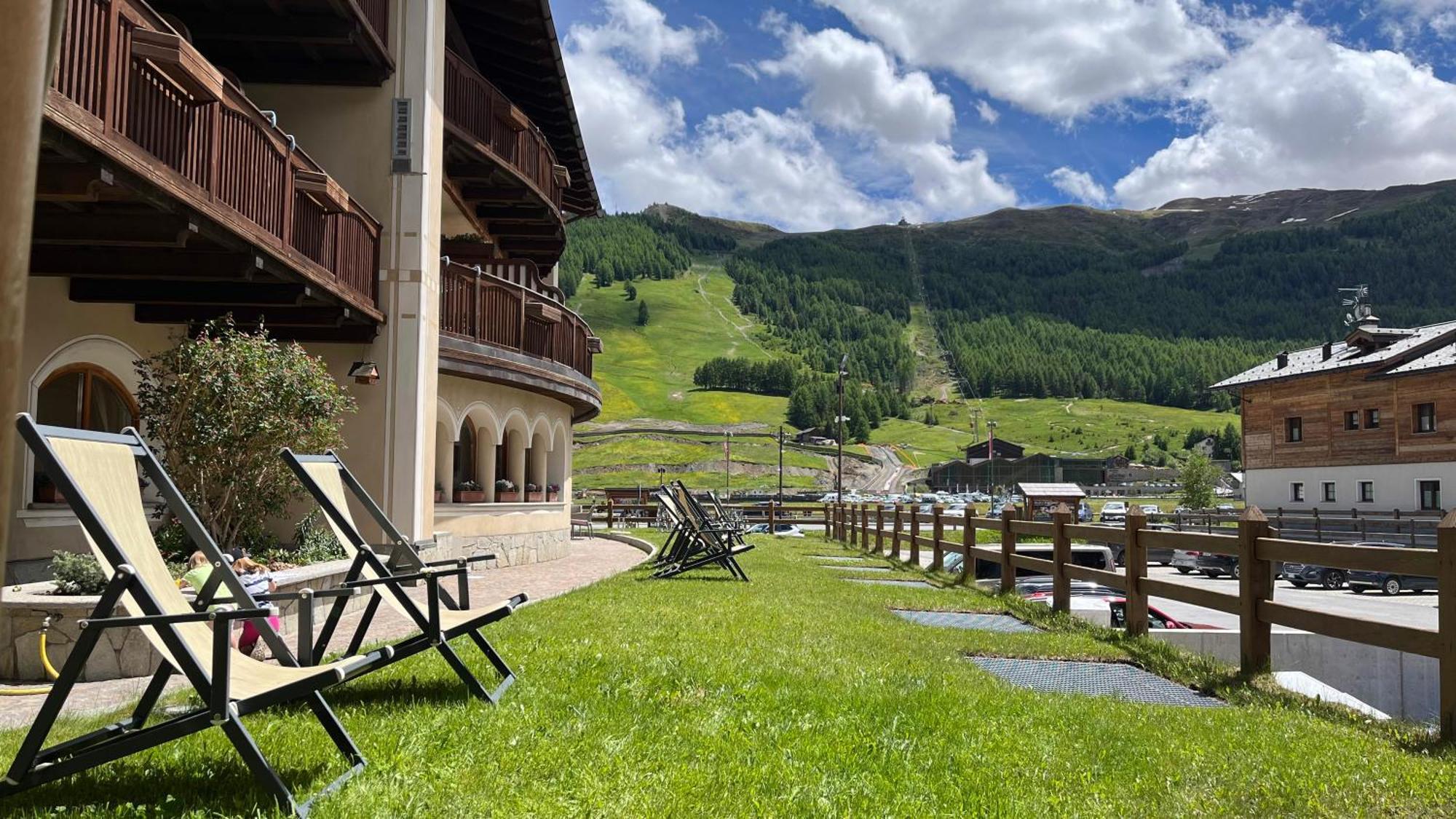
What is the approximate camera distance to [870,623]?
9633 millimetres

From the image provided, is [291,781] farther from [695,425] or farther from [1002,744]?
[695,425]

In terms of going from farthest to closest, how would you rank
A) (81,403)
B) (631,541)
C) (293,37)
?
(631,541)
(293,37)
(81,403)

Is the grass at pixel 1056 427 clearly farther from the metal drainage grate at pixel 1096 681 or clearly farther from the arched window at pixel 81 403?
the metal drainage grate at pixel 1096 681

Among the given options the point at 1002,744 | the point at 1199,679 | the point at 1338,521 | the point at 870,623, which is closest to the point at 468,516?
the point at 870,623

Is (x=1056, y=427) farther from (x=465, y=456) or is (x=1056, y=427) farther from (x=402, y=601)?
(x=402, y=601)

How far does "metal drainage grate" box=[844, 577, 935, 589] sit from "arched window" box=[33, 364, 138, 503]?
29.5 ft

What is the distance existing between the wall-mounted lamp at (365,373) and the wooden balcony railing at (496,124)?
429 centimetres

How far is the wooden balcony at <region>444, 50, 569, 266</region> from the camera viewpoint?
54.8 ft

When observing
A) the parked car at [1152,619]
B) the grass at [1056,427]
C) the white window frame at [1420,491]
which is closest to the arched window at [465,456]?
the parked car at [1152,619]

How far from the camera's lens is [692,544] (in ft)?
50.6

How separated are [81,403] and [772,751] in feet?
29.4

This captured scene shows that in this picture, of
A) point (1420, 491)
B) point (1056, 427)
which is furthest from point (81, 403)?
point (1056, 427)

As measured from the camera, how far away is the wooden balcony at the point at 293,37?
1239cm

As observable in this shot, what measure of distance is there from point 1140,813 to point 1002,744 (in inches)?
36.0
